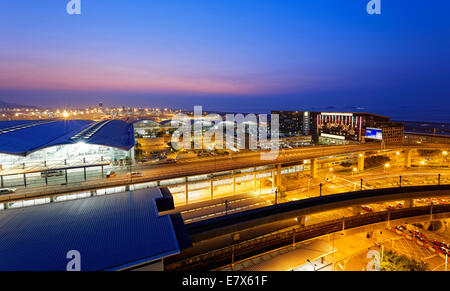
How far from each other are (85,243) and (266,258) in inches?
408

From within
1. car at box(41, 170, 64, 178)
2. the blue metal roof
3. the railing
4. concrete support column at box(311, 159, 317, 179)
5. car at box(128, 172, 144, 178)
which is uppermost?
car at box(41, 170, 64, 178)

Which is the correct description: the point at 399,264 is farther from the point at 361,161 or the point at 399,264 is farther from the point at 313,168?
the point at 361,161

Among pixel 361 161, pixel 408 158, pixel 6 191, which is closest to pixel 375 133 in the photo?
pixel 408 158

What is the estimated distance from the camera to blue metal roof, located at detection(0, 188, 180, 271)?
845 centimetres

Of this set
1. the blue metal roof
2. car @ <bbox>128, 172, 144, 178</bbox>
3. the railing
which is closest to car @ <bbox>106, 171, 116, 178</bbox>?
car @ <bbox>128, 172, 144, 178</bbox>

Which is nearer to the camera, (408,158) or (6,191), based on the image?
(6,191)

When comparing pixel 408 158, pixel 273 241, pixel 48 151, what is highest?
pixel 48 151

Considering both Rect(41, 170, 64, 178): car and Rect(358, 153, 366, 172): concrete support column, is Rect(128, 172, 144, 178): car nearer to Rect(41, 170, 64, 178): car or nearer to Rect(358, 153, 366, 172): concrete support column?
Rect(41, 170, 64, 178): car

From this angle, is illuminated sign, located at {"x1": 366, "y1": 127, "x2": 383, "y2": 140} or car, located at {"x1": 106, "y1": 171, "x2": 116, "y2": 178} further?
illuminated sign, located at {"x1": 366, "y1": 127, "x2": 383, "y2": 140}

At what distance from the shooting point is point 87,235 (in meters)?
9.75

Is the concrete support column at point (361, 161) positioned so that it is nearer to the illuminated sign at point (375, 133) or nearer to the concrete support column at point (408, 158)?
the concrete support column at point (408, 158)

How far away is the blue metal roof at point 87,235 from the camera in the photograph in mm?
8453

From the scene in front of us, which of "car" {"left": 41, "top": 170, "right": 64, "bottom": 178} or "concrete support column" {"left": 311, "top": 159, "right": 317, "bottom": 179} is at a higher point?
"car" {"left": 41, "top": 170, "right": 64, "bottom": 178}

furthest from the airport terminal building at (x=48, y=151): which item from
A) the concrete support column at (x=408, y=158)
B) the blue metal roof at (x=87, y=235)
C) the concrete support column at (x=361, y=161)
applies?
the concrete support column at (x=408, y=158)
